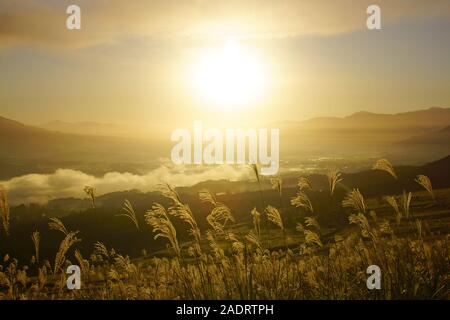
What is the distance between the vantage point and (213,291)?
8773 millimetres

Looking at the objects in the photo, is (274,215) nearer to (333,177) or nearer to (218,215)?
(218,215)

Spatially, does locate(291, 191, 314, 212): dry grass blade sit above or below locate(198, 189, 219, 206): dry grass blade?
below

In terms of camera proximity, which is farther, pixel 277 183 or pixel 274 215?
pixel 277 183

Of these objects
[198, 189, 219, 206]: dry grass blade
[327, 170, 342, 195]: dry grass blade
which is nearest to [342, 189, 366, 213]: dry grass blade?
[327, 170, 342, 195]: dry grass blade

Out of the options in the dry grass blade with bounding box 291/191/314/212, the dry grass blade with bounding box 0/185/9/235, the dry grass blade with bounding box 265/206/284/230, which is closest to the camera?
the dry grass blade with bounding box 0/185/9/235

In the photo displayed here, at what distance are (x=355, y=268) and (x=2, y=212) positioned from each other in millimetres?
6939

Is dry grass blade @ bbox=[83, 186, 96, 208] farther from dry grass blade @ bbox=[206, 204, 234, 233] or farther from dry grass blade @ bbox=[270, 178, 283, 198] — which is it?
dry grass blade @ bbox=[270, 178, 283, 198]

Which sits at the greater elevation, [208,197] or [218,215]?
[208,197]

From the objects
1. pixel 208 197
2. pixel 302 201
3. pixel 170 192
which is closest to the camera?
pixel 170 192

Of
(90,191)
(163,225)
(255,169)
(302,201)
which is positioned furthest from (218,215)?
(90,191)

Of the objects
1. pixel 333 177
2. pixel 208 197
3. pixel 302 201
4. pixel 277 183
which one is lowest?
pixel 302 201

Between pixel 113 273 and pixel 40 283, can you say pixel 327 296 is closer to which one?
pixel 113 273
